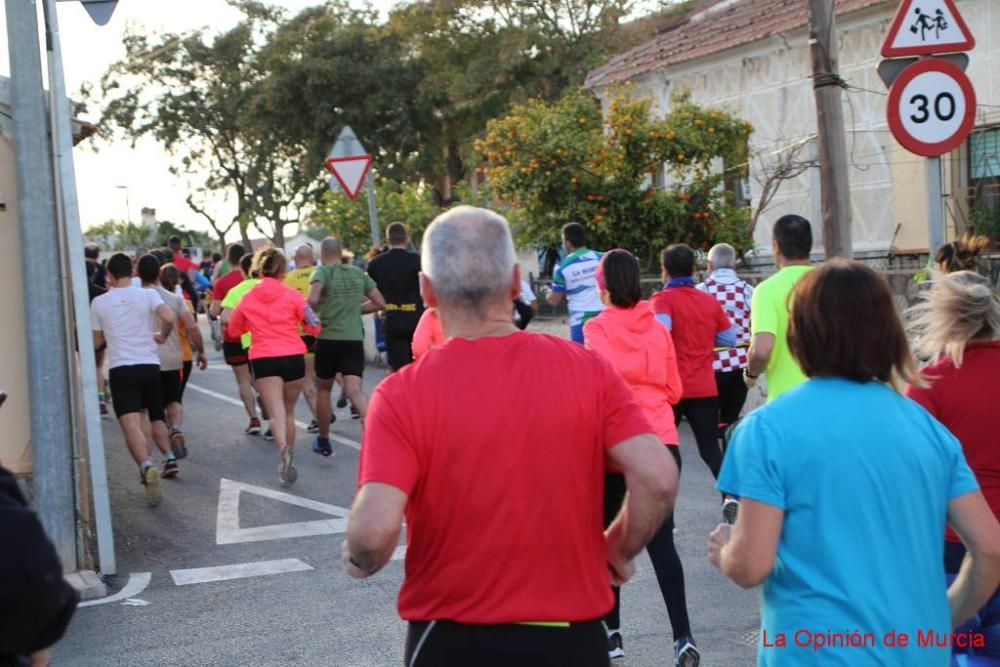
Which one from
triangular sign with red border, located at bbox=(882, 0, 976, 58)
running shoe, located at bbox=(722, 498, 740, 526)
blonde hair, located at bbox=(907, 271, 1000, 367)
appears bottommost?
running shoe, located at bbox=(722, 498, 740, 526)

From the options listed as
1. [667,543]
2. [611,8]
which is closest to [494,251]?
[667,543]

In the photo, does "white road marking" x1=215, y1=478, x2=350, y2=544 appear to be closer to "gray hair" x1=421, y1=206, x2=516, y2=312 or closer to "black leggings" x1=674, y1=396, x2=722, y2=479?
"black leggings" x1=674, y1=396, x2=722, y2=479

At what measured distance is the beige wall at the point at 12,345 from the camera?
7754 millimetres

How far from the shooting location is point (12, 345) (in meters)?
7.85

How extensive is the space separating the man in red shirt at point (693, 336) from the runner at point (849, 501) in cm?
436

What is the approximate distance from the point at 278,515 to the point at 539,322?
27.0 feet

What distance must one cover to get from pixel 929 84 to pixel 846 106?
1301 cm

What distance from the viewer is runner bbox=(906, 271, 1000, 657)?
3.74m

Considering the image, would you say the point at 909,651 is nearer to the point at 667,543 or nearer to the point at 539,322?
the point at 667,543

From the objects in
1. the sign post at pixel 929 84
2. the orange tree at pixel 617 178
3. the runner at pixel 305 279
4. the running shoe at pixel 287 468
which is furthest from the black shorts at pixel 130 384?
the orange tree at pixel 617 178

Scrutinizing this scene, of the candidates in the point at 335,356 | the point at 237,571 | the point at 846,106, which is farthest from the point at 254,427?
the point at 846,106

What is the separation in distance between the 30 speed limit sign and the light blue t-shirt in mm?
4651

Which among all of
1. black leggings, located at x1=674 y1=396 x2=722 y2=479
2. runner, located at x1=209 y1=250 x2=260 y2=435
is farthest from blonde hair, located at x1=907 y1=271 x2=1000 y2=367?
runner, located at x1=209 y1=250 x2=260 y2=435

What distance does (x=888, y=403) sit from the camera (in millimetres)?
2930
